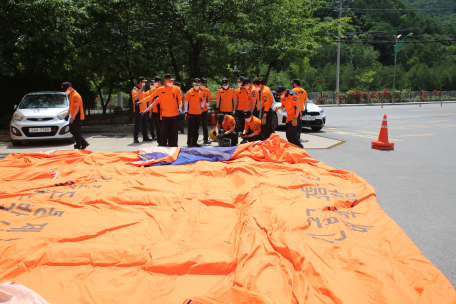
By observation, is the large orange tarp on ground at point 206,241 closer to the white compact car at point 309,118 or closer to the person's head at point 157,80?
the person's head at point 157,80

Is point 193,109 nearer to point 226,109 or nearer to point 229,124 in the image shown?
point 229,124

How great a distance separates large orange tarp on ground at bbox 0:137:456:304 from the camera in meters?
2.79

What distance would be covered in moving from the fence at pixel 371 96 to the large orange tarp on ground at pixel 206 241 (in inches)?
1655

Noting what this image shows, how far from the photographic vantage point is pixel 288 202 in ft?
15.8

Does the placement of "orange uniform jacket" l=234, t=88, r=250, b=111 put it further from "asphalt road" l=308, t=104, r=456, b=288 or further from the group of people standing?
"asphalt road" l=308, t=104, r=456, b=288

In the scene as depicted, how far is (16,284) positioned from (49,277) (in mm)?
557

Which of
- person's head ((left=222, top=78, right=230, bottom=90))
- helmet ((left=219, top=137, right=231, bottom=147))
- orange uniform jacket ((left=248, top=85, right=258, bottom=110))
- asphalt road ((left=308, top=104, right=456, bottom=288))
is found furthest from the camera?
person's head ((left=222, top=78, right=230, bottom=90))

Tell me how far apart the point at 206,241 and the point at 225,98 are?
8.19 metres

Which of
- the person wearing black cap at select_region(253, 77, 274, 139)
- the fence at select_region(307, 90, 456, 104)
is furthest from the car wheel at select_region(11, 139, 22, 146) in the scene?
the fence at select_region(307, 90, 456, 104)

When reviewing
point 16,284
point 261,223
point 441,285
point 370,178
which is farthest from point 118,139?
point 441,285

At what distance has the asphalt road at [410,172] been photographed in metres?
4.18

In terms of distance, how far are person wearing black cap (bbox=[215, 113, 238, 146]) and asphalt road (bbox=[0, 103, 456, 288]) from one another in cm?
198

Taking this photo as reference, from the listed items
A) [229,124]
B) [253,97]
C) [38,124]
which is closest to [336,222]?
[229,124]

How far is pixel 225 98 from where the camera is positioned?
11461 millimetres
